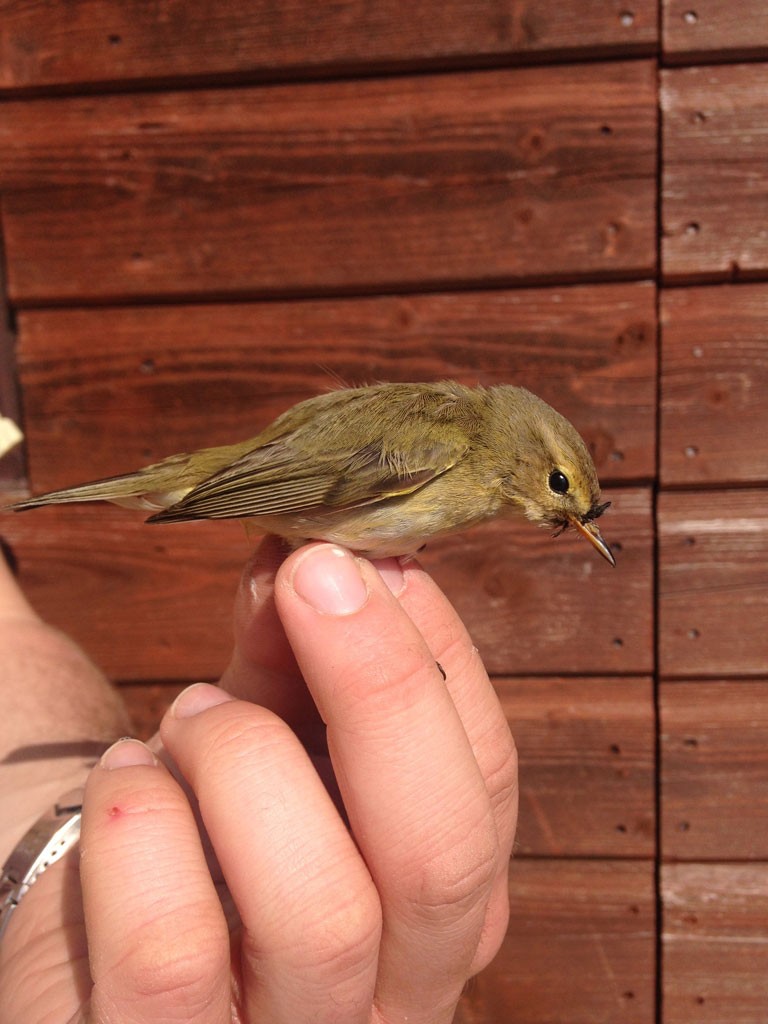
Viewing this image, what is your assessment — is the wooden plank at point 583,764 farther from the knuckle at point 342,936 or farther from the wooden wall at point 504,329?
the knuckle at point 342,936

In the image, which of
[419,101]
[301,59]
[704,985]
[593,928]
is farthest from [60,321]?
[704,985]

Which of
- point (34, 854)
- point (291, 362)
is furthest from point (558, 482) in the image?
point (34, 854)

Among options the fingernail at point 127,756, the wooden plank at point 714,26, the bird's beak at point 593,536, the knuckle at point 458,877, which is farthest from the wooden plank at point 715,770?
the wooden plank at point 714,26

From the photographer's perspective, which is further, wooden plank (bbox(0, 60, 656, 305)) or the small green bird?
wooden plank (bbox(0, 60, 656, 305))

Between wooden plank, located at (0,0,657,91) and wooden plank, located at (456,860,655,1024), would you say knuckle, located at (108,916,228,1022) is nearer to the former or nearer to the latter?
wooden plank, located at (456,860,655,1024)

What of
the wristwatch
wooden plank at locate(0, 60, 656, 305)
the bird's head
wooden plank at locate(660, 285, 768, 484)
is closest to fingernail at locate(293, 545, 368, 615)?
the bird's head

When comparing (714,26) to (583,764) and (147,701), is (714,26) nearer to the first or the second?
(583,764)
